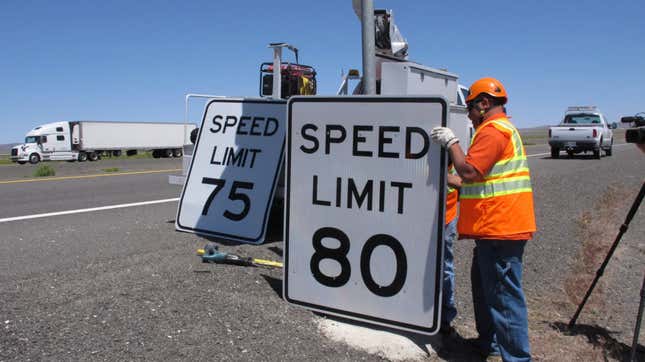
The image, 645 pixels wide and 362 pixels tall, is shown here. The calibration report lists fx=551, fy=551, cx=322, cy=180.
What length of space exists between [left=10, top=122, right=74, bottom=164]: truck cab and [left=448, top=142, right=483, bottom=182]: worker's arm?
46343 mm

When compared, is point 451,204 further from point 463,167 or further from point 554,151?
point 554,151

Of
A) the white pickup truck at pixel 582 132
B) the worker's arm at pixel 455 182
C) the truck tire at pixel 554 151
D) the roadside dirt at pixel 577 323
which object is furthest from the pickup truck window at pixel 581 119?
the worker's arm at pixel 455 182

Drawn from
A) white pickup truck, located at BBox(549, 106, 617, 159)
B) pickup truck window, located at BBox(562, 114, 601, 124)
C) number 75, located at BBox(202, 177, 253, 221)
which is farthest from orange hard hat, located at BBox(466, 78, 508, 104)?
pickup truck window, located at BBox(562, 114, 601, 124)

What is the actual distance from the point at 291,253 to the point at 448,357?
1.26 meters

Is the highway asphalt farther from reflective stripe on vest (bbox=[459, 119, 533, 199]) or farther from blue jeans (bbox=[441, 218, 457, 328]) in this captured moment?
reflective stripe on vest (bbox=[459, 119, 533, 199])

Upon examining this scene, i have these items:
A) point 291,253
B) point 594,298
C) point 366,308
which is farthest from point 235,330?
point 594,298

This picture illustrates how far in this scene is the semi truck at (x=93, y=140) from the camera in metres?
44.5

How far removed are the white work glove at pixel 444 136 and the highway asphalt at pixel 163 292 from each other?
142cm

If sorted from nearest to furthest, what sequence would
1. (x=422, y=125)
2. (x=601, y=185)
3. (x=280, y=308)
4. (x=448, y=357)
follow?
(x=422, y=125)
(x=448, y=357)
(x=280, y=308)
(x=601, y=185)

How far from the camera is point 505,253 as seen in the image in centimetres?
328

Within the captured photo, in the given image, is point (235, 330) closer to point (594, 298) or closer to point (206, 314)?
point (206, 314)

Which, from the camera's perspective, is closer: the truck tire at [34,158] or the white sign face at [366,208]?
the white sign face at [366,208]

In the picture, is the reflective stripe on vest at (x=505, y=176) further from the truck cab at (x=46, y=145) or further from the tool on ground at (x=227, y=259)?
the truck cab at (x=46, y=145)

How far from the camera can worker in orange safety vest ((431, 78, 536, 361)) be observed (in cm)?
322
